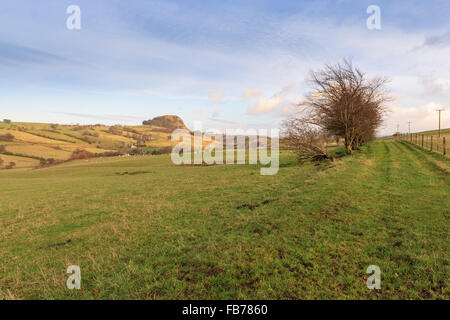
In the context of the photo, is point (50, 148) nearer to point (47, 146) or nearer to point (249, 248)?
point (47, 146)

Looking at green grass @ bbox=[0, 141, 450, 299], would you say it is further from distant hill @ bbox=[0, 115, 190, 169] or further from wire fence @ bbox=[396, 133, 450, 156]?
distant hill @ bbox=[0, 115, 190, 169]

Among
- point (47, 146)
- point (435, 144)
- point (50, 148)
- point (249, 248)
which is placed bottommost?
point (249, 248)

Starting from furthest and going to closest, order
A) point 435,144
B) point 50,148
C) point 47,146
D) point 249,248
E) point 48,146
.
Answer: point 48,146 → point 47,146 → point 50,148 → point 435,144 → point 249,248

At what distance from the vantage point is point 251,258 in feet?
18.8

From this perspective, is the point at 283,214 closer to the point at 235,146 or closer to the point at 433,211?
the point at 433,211

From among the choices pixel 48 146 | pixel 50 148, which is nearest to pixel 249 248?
pixel 50 148

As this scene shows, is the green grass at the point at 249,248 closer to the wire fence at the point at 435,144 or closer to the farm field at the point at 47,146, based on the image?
the wire fence at the point at 435,144

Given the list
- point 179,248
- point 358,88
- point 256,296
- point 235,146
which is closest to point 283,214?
point 179,248

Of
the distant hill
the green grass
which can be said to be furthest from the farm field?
the green grass

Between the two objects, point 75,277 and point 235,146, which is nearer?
point 75,277

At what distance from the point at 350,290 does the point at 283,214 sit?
4901 millimetres

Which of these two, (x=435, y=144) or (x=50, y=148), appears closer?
(x=435, y=144)

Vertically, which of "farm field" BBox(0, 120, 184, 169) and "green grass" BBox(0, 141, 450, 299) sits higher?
"farm field" BBox(0, 120, 184, 169)

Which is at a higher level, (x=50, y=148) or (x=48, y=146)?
(x=48, y=146)
